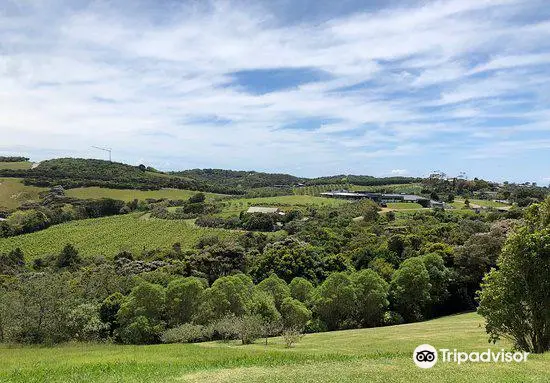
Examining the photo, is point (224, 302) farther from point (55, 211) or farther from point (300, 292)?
point (55, 211)

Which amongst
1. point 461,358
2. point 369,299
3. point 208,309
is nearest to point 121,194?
point 208,309

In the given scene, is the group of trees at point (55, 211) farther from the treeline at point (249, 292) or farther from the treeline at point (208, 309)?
the treeline at point (208, 309)

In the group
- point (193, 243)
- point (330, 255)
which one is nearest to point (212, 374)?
point (330, 255)

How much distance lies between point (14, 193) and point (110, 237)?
264ft

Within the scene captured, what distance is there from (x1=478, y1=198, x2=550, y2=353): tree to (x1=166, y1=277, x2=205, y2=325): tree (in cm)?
3574

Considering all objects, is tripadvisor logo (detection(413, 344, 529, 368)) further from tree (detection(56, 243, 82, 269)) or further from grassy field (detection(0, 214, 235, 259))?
grassy field (detection(0, 214, 235, 259))

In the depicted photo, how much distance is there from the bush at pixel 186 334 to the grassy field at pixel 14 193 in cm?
13825

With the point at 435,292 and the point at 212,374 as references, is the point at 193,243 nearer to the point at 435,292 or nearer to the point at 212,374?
the point at 435,292

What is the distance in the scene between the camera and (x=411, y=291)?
199 feet

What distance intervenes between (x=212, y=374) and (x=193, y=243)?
8826 cm

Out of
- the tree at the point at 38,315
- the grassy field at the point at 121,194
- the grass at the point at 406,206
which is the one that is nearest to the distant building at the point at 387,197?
the grass at the point at 406,206

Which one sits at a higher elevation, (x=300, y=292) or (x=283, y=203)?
(x=283, y=203)

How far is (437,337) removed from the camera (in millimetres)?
39781

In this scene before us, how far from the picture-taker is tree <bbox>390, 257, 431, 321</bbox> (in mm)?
60438
